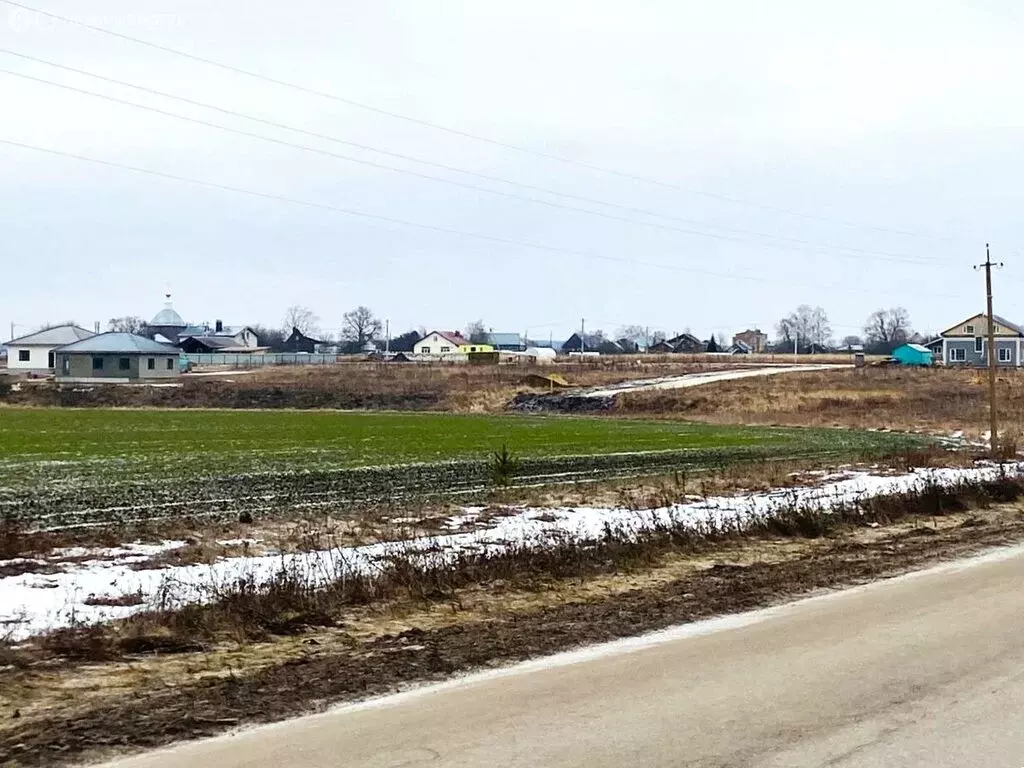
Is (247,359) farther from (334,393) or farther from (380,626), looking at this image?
(380,626)

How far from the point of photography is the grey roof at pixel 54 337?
447 feet

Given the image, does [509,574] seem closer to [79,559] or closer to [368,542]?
[368,542]

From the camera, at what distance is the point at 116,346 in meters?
115

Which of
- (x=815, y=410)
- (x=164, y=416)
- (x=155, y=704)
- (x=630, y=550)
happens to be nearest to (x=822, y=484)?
(x=630, y=550)

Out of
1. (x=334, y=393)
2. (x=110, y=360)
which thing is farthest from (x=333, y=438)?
(x=110, y=360)

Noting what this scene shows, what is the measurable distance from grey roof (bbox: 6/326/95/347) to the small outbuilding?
20.9 meters

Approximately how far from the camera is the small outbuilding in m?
114

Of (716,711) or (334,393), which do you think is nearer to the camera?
(716,711)

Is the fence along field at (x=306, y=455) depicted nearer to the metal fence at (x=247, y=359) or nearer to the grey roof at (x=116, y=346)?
the grey roof at (x=116, y=346)

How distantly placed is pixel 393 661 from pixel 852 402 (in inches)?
2790

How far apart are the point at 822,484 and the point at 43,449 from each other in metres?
26.6

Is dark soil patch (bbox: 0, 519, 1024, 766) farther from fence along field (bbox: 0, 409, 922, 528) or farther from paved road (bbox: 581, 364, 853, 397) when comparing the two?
paved road (bbox: 581, 364, 853, 397)

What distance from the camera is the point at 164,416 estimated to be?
240 ft

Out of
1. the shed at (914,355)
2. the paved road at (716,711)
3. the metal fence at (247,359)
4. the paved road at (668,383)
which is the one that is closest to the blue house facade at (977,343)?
the shed at (914,355)
